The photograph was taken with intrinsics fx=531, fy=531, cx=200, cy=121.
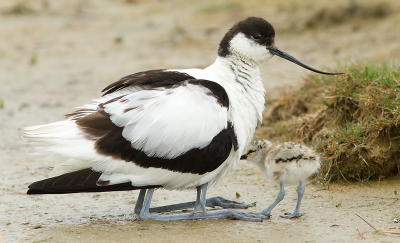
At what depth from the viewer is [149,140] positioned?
3928mm

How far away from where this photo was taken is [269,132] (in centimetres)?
617

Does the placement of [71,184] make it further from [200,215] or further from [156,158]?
[200,215]

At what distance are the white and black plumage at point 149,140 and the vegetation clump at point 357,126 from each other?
1.09m

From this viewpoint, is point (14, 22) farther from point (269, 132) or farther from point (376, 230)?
point (376, 230)

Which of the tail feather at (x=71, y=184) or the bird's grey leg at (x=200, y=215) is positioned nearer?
the tail feather at (x=71, y=184)

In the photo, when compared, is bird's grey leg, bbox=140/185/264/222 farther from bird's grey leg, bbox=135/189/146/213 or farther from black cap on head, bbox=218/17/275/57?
black cap on head, bbox=218/17/275/57

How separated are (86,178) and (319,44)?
22.0 feet

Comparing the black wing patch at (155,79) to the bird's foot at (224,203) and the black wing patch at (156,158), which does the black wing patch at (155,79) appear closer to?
the black wing patch at (156,158)

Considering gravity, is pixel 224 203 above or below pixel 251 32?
below

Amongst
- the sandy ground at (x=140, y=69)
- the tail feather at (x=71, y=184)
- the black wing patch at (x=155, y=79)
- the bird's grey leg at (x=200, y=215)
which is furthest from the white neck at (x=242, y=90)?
the tail feather at (x=71, y=184)

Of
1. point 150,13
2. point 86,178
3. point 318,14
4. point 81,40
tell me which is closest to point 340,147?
point 86,178

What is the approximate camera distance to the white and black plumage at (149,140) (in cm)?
394

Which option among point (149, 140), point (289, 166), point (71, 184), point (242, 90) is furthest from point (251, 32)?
point (71, 184)

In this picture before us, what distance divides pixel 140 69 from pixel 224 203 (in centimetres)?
501
